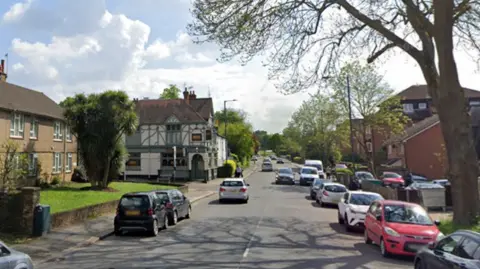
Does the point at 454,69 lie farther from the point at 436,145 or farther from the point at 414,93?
the point at 414,93

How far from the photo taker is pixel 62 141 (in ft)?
106

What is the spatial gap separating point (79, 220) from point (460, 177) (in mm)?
14416

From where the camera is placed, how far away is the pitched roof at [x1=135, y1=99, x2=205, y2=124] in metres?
47.3

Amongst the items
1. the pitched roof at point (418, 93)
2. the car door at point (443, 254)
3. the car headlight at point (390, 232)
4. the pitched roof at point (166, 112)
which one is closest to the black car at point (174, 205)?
the car headlight at point (390, 232)

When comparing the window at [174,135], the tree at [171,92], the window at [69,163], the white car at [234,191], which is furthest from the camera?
the tree at [171,92]

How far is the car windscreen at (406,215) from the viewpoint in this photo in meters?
11.5

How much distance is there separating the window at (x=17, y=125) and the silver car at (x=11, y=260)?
21.1m

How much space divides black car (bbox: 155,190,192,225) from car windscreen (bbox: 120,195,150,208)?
65.6 inches

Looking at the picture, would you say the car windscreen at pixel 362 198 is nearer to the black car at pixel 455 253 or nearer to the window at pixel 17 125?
the black car at pixel 455 253

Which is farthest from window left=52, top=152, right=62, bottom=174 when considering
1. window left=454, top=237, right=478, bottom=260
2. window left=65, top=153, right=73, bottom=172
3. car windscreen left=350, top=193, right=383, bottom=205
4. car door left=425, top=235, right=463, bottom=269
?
window left=454, top=237, right=478, bottom=260

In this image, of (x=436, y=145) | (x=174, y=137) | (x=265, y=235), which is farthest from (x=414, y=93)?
(x=265, y=235)

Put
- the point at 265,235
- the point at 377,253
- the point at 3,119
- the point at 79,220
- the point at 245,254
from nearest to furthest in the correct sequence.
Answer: the point at 245,254
the point at 377,253
the point at 265,235
the point at 79,220
the point at 3,119

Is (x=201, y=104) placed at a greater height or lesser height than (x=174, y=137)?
greater

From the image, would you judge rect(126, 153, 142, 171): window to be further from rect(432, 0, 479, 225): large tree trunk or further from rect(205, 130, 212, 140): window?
rect(432, 0, 479, 225): large tree trunk
